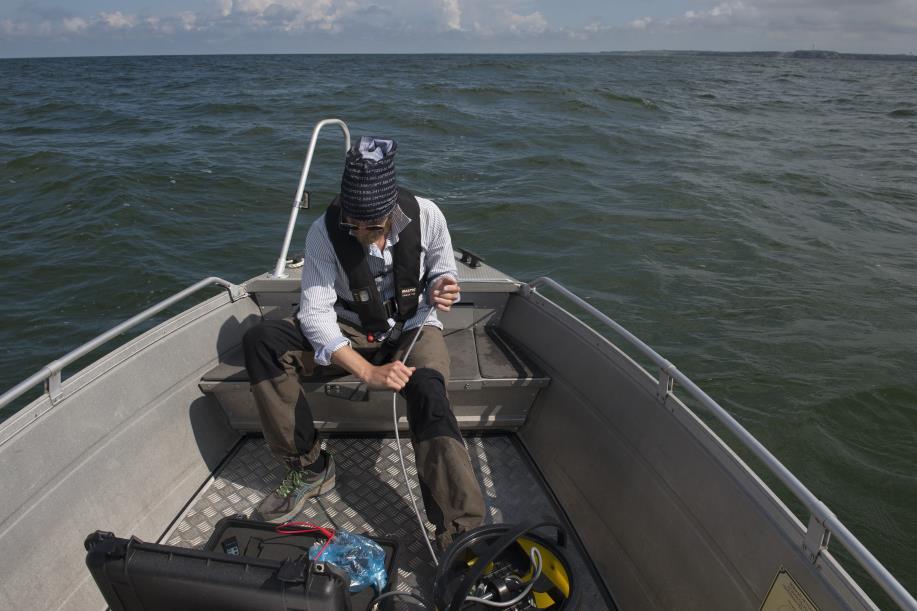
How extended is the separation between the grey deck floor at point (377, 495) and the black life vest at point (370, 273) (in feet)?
2.86

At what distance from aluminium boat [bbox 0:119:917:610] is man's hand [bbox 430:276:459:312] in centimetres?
48

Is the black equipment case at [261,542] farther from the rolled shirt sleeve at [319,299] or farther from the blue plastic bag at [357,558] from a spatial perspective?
the rolled shirt sleeve at [319,299]

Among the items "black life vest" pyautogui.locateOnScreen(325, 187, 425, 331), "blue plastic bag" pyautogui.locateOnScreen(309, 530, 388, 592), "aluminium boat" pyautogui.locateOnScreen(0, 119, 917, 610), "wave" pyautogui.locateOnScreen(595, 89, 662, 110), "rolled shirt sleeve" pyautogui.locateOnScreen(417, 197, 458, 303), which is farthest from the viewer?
"wave" pyautogui.locateOnScreen(595, 89, 662, 110)

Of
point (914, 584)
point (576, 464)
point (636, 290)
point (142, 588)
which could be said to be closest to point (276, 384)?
point (142, 588)

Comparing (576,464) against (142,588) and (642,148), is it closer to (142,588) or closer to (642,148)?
(142,588)

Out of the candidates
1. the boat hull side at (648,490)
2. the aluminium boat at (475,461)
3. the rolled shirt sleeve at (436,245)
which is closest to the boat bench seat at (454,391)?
the aluminium boat at (475,461)

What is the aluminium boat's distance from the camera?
2006mm

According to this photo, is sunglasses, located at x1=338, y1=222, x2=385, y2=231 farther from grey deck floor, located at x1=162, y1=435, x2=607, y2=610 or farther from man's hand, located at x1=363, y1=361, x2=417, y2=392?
grey deck floor, located at x1=162, y1=435, x2=607, y2=610

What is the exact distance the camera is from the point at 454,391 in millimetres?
3172

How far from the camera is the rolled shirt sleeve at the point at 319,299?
2.69m

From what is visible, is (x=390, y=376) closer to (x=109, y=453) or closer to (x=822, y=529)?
(x=109, y=453)

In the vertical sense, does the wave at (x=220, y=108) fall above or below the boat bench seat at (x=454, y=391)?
below

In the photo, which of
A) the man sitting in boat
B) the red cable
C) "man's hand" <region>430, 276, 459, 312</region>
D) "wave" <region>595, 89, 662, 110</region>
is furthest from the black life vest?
"wave" <region>595, 89, 662, 110</region>

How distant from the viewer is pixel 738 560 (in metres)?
1.96
